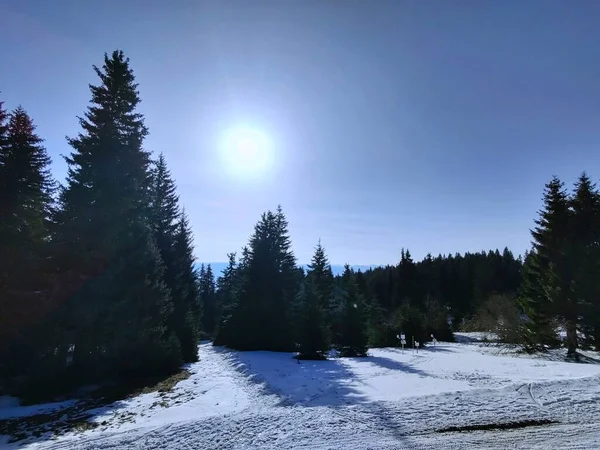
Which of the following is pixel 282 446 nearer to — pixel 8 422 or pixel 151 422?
pixel 151 422

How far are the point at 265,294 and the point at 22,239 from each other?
49.5ft

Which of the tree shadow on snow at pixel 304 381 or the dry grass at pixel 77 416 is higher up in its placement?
the tree shadow on snow at pixel 304 381

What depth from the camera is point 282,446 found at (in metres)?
6.98

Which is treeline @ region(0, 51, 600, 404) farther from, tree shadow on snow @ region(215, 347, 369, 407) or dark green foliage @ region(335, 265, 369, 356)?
tree shadow on snow @ region(215, 347, 369, 407)

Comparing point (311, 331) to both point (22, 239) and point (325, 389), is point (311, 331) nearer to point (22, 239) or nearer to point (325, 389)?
point (325, 389)

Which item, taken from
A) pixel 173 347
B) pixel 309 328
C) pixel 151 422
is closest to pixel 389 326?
pixel 309 328

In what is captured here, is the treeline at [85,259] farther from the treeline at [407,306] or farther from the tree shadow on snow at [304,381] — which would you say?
the treeline at [407,306]

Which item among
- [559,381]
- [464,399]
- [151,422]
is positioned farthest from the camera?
[559,381]

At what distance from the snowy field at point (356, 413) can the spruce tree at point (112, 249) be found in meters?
2.88

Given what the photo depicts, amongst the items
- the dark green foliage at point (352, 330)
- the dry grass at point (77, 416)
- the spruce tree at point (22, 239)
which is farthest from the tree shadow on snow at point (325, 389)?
the spruce tree at point (22, 239)

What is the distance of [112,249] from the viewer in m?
14.4

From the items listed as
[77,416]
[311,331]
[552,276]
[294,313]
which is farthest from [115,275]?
[552,276]

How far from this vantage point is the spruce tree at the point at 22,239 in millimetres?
13023

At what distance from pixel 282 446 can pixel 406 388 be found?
17.3 ft
